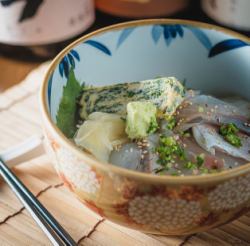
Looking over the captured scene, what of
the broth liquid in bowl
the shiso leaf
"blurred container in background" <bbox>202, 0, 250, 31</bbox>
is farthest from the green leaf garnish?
"blurred container in background" <bbox>202, 0, 250, 31</bbox>

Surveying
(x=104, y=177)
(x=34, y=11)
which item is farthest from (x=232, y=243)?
(x=34, y=11)

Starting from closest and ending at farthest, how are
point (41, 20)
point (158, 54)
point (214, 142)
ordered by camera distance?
1. point (214, 142)
2. point (158, 54)
3. point (41, 20)

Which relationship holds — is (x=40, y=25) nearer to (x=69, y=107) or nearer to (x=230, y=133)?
(x=69, y=107)

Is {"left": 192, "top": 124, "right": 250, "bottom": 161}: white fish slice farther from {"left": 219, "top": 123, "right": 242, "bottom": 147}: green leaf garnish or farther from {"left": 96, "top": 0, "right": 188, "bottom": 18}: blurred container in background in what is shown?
{"left": 96, "top": 0, "right": 188, "bottom": 18}: blurred container in background

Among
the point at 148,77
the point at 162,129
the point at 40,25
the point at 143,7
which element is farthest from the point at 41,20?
the point at 162,129

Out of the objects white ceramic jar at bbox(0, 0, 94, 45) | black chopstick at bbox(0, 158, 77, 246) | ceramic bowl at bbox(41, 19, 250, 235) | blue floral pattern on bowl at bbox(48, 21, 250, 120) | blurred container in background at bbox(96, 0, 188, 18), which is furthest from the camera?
blurred container in background at bbox(96, 0, 188, 18)
